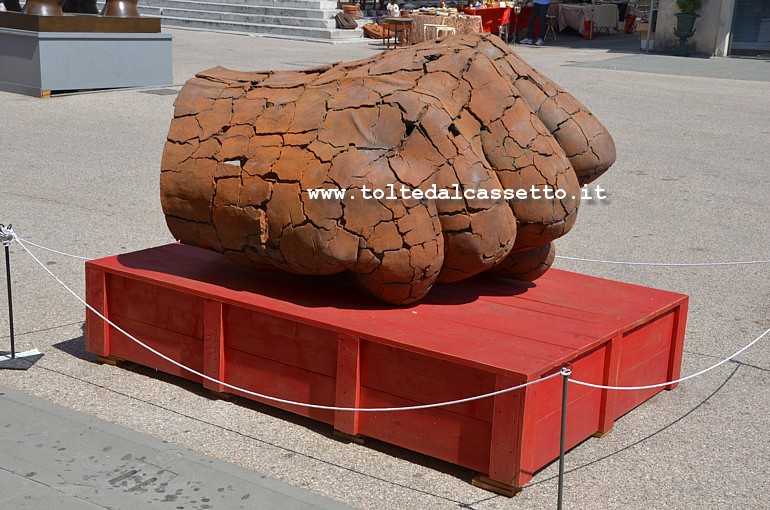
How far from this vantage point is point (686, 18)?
21797 mm

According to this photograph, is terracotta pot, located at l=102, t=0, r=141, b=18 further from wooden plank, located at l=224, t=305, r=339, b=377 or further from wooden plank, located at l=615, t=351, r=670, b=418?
wooden plank, located at l=615, t=351, r=670, b=418

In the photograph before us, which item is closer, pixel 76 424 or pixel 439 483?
pixel 439 483

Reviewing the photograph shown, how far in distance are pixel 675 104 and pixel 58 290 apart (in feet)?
37.3

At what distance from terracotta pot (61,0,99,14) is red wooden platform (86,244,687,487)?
11147mm

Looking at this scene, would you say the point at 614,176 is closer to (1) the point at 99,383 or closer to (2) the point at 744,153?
(2) the point at 744,153

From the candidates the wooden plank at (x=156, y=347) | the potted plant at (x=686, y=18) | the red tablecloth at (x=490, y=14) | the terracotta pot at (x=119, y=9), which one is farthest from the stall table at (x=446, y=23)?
the wooden plank at (x=156, y=347)

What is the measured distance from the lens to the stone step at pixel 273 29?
23.3 m

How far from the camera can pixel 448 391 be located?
14.0ft

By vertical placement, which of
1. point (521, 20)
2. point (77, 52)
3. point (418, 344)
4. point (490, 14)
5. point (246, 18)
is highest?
point (490, 14)

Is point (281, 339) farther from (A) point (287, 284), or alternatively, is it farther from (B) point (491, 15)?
(B) point (491, 15)

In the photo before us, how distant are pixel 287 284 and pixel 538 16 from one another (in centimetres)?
2077

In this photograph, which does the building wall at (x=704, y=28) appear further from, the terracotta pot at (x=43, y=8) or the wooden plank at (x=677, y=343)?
the wooden plank at (x=677, y=343)

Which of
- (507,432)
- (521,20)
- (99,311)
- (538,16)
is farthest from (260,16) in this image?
(507,432)

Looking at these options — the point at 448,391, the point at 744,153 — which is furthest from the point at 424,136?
the point at 744,153
